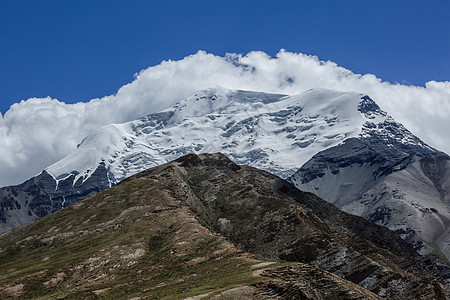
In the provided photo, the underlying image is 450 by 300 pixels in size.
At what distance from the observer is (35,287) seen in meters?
143

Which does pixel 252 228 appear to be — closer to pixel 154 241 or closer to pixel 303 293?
pixel 154 241

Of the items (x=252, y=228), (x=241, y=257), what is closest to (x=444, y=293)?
(x=252, y=228)

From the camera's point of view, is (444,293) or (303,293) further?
(444,293)

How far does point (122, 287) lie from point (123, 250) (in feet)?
89.3

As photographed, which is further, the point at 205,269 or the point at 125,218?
the point at 125,218

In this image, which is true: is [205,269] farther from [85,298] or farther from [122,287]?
[85,298]

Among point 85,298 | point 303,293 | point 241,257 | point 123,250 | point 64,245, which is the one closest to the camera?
point 303,293

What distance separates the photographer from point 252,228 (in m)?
199

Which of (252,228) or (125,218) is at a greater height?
(125,218)

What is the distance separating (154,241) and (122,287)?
33909 millimetres

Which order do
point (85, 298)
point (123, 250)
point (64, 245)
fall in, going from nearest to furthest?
point (85, 298) < point (123, 250) < point (64, 245)

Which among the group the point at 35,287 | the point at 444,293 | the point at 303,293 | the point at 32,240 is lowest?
the point at 444,293

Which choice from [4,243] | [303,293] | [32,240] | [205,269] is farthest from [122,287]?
[4,243]

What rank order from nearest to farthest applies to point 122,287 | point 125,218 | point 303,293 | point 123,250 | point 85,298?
point 303,293 → point 85,298 → point 122,287 → point 123,250 → point 125,218
